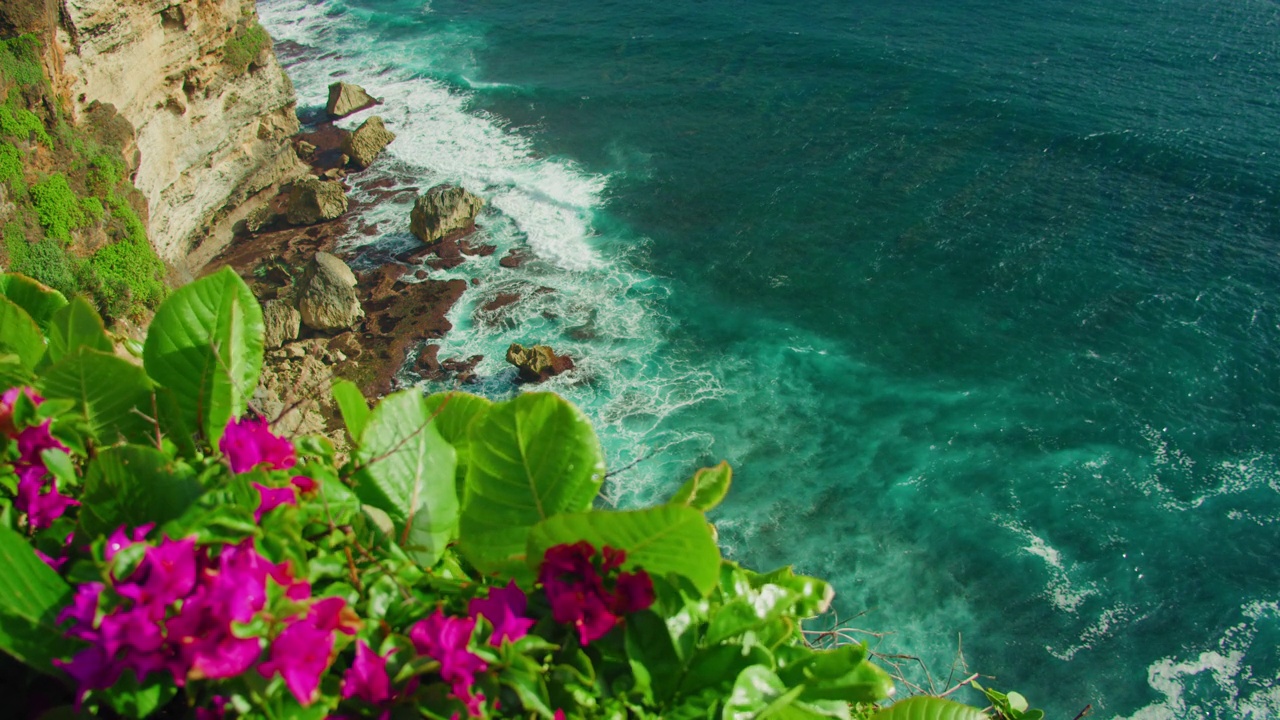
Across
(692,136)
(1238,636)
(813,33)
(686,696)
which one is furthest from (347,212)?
(686,696)

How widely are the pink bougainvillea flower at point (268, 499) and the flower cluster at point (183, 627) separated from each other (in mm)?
225

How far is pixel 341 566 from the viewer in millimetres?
1811

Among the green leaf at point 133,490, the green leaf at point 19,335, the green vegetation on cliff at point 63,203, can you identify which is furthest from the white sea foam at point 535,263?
the green leaf at point 133,490

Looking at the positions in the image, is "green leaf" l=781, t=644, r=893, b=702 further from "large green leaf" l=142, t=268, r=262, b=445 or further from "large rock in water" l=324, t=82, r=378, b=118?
"large rock in water" l=324, t=82, r=378, b=118

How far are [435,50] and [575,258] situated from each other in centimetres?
1969

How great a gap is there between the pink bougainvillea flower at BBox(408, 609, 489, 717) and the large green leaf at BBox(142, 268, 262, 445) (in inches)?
34.9

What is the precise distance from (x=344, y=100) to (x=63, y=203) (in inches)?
636

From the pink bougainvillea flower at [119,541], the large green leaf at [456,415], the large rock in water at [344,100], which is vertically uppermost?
the pink bougainvillea flower at [119,541]

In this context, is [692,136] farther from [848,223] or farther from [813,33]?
[813,33]

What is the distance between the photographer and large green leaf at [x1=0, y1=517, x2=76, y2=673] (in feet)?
5.22

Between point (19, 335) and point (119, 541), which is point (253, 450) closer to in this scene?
point (119, 541)

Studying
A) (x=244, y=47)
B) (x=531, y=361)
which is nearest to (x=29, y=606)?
(x=531, y=361)

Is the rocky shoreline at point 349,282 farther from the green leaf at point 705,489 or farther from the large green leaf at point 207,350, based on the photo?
the green leaf at point 705,489

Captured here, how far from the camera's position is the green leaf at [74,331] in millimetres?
2342
